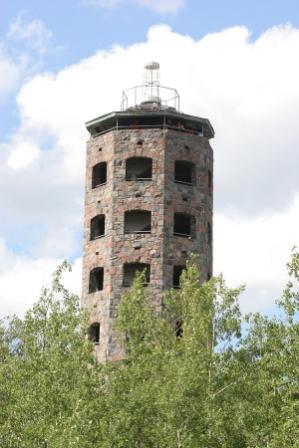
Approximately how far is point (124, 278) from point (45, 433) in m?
19.8

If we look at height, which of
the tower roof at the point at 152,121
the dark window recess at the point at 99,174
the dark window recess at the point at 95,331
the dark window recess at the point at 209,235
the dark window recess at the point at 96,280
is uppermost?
the tower roof at the point at 152,121

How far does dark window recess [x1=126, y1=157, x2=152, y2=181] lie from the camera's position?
56344 mm

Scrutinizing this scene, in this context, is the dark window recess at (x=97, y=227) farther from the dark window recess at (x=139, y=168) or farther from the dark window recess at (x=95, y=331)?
the dark window recess at (x=95, y=331)

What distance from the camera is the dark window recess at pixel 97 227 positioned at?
56.1m

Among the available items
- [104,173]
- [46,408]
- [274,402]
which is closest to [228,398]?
[274,402]

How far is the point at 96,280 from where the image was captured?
55812 mm

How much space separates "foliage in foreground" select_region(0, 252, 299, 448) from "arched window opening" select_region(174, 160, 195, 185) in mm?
15464

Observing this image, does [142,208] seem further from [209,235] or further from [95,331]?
[95,331]

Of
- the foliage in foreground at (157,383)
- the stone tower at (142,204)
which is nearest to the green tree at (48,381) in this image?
the foliage in foreground at (157,383)

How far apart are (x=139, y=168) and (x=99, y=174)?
241 centimetres

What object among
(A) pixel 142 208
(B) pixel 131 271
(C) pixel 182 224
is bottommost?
(B) pixel 131 271

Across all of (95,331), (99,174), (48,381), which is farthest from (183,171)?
(48,381)

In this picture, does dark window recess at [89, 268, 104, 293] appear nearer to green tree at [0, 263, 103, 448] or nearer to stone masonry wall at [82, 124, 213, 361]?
stone masonry wall at [82, 124, 213, 361]

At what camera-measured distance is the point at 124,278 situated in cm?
5406
